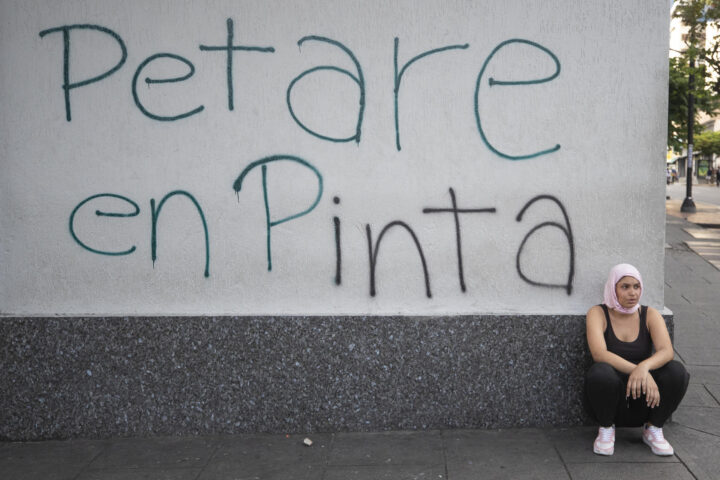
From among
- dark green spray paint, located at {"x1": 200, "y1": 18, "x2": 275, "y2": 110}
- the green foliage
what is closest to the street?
the green foliage

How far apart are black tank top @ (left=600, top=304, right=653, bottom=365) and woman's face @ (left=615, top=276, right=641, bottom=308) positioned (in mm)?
179

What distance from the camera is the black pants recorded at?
11.5 ft

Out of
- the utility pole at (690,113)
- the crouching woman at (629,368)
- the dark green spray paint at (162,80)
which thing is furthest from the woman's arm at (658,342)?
the utility pole at (690,113)

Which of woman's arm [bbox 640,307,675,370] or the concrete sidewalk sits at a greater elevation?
woman's arm [bbox 640,307,675,370]

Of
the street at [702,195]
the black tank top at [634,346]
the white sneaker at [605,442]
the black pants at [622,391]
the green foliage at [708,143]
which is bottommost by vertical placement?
the street at [702,195]

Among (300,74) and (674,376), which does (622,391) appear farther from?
(300,74)

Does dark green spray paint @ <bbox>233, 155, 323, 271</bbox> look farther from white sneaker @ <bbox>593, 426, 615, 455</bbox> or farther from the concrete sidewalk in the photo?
white sneaker @ <bbox>593, 426, 615, 455</bbox>

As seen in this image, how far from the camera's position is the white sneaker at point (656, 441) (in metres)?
3.48

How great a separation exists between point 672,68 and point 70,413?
15.6 meters

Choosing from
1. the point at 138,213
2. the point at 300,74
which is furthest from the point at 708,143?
the point at 138,213

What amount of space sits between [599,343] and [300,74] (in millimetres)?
2278

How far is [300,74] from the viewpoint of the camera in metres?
3.88

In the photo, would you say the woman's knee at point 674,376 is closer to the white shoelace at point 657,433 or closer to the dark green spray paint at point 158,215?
the white shoelace at point 657,433

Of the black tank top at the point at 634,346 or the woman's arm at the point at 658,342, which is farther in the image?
the black tank top at the point at 634,346
